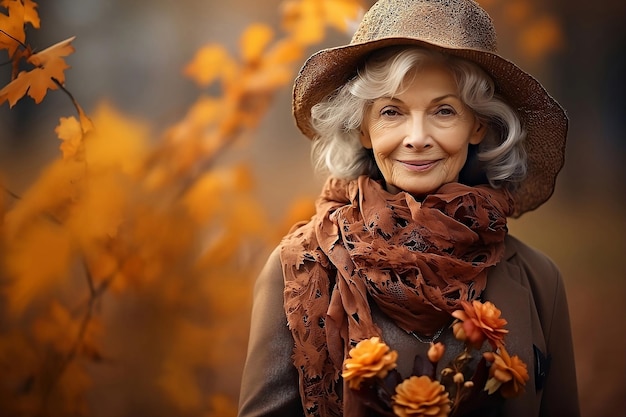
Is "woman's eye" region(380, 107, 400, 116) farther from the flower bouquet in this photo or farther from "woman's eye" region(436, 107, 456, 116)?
the flower bouquet

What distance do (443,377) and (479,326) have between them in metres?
0.13

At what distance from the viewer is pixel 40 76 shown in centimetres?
206

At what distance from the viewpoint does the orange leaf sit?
1954mm

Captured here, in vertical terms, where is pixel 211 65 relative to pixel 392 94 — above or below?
above

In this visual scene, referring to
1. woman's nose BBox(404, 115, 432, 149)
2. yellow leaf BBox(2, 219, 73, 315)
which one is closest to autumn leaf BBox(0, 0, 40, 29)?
yellow leaf BBox(2, 219, 73, 315)

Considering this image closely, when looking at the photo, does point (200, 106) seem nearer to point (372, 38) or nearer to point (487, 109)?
point (372, 38)

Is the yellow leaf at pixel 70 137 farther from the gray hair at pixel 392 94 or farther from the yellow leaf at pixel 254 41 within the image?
the gray hair at pixel 392 94

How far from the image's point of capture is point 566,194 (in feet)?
7.93

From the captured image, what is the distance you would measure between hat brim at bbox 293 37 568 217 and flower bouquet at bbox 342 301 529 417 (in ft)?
1.87

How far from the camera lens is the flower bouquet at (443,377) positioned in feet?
4.61

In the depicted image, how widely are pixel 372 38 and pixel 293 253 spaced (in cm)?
55

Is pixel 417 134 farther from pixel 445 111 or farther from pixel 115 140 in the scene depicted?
pixel 115 140

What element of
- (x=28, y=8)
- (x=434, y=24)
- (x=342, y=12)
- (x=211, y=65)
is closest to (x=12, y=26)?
(x=28, y=8)

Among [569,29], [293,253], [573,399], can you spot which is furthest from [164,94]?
[573,399]
